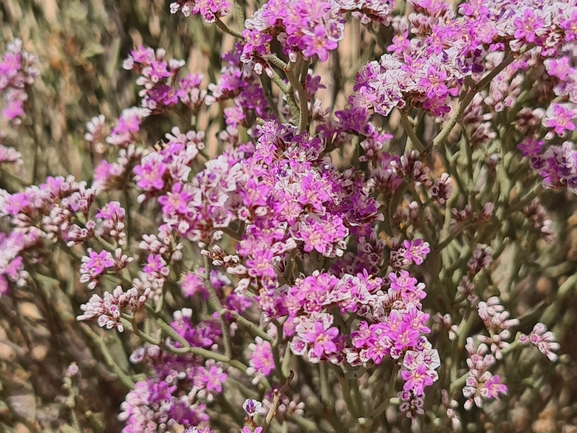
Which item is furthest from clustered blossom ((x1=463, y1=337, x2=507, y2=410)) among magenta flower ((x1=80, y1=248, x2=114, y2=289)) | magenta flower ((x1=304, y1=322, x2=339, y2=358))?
magenta flower ((x1=80, y1=248, x2=114, y2=289))

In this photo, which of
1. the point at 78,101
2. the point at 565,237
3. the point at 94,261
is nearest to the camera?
the point at 94,261

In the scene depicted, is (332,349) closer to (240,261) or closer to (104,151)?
(240,261)

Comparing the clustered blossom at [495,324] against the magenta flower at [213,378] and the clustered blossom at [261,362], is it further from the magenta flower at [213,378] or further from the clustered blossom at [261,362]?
the magenta flower at [213,378]

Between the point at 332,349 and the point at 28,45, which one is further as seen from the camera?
the point at 28,45

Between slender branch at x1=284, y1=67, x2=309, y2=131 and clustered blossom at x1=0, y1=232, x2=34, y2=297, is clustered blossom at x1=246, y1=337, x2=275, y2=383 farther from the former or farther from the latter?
clustered blossom at x1=0, y1=232, x2=34, y2=297

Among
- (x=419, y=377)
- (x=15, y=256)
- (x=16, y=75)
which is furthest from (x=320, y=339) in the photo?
(x=16, y=75)

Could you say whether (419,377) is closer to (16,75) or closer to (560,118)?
(560,118)

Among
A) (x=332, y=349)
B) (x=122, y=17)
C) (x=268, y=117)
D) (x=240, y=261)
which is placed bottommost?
(x=332, y=349)

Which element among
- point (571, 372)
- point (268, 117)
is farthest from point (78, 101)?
point (571, 372)
